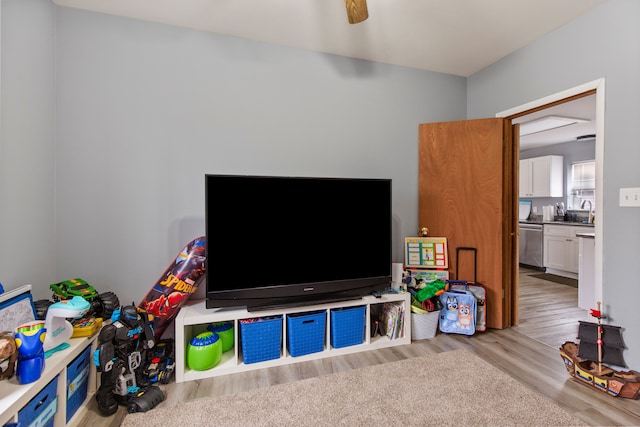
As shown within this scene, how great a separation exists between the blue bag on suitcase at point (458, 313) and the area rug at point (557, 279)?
2.95 m

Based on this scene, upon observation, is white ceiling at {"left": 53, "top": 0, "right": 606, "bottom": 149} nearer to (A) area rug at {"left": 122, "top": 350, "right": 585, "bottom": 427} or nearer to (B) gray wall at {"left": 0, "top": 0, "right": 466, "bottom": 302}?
(B) gray wall at {"left": 0, "top": 0, "right": 466, "bottom": 302}

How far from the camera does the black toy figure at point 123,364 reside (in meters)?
1.59

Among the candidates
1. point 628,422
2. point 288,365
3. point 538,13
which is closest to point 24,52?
point 288,365

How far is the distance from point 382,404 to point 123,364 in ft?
4.86

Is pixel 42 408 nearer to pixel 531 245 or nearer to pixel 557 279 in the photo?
pixel 557 279

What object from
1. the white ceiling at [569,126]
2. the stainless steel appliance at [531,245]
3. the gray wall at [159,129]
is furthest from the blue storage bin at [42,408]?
the stainless steel appliance at [531,245]

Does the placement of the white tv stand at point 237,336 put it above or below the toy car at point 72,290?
below

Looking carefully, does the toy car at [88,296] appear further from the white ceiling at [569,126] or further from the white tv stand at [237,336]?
the white ceiling at [569,126]

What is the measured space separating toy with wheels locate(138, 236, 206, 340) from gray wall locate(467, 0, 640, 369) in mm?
2855

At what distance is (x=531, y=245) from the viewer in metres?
5.47

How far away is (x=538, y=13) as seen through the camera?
7.07 ft

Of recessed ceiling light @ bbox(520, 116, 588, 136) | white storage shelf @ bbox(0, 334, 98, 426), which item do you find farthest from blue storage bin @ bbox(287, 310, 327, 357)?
recessed ceiling light @ bbox(520, 116, 588, 136)

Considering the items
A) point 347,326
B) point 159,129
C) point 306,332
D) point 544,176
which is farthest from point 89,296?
point 544,176

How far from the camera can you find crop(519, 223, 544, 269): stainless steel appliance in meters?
5.31
